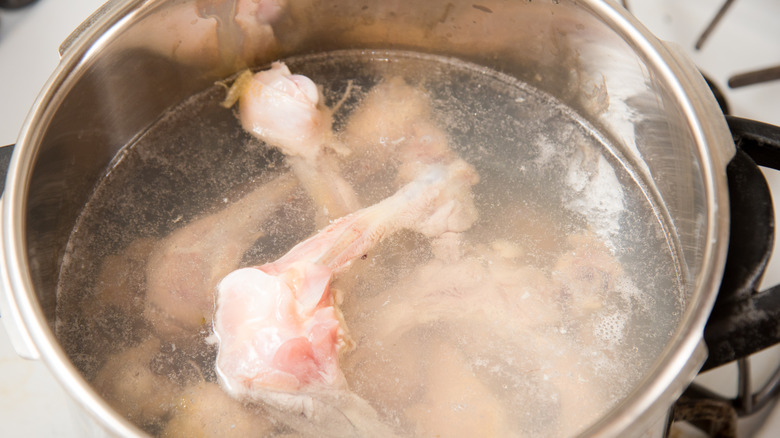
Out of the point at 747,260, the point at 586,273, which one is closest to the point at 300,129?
the point at 586,273

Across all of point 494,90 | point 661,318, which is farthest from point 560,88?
point 661,318

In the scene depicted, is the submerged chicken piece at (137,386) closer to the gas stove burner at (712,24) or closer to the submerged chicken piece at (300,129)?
the submerged chicken piece at (300,129)

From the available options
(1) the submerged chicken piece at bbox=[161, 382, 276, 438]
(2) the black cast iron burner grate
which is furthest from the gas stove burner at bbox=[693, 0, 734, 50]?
(1) the submerged chicken piece at bbox=[161, 382, 276, 438]

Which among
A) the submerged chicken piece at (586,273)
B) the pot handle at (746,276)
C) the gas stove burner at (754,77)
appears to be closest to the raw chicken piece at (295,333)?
the submerged chicken piece at (586,273)

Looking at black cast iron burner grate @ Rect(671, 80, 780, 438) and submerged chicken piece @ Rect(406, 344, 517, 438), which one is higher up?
black cast iron burner grate @ Rect(671, 80, 780, 438)

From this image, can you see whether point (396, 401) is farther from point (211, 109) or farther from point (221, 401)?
point (211, 109)

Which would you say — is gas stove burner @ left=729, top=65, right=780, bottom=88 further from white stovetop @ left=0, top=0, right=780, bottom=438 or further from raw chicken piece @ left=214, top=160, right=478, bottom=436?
raw chicken piece @ left=214, top=160, right=478, bottom=436

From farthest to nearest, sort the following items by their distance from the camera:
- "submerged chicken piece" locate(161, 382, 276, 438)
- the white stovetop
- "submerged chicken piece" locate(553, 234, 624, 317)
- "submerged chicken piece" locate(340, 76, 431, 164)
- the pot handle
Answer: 1. the white stovetop
2. "submerged chicken piece" locate(340, 76, 431, 164)
3. "submerged chicken piece" locate(553, 234, 624, 317)
4. "submerged chicken piece" locate(161, 382, 276, 438)
5. the pot handle
